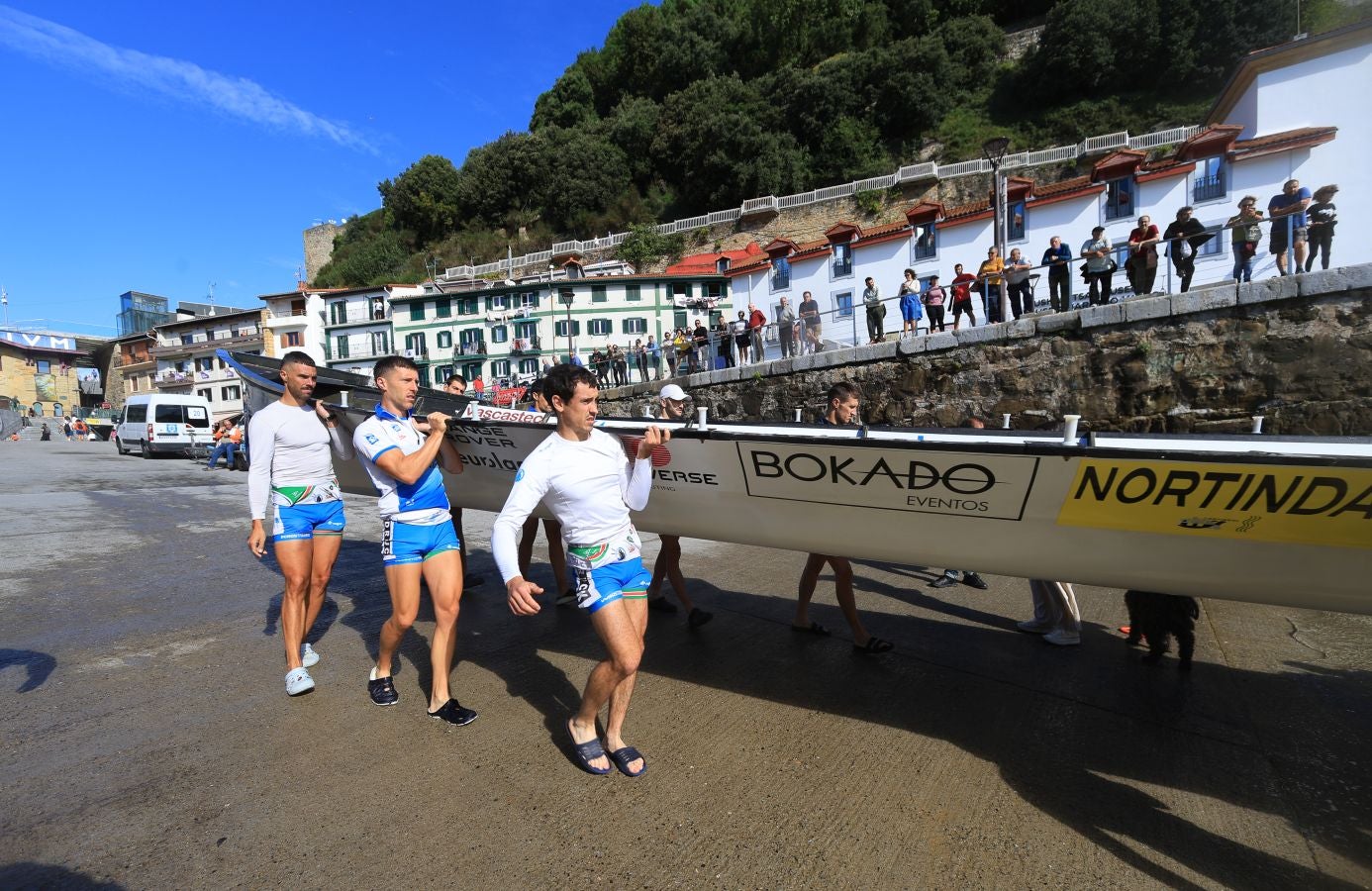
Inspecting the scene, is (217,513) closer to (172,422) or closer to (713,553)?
(713,553)

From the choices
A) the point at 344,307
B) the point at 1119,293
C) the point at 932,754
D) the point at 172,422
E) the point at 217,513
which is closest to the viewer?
the point at 932,754

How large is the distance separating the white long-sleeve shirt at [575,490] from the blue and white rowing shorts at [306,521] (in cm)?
169

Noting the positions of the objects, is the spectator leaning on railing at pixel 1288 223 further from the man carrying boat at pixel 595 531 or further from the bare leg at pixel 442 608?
the bare leg at pixel 442 608

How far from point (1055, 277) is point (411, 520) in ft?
48.0

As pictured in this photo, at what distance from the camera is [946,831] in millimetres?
2562

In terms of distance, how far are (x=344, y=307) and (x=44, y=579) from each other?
5272 cm

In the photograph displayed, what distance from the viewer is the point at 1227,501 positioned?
244cm

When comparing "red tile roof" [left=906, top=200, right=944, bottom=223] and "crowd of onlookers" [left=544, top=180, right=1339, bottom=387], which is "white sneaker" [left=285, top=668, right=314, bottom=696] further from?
"red tile roof" [left=906, top=200, right=944, bottom=223]

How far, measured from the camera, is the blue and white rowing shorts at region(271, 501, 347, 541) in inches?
144

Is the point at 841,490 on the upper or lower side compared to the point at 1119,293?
lower

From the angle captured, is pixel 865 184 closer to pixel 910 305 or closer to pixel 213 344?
pixel 910 305

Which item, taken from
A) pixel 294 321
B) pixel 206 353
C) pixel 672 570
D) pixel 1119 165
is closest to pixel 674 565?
pixel 672 570

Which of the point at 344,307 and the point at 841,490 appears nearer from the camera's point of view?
the point at 841,490

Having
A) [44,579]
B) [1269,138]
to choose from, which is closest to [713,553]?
[44,579]
